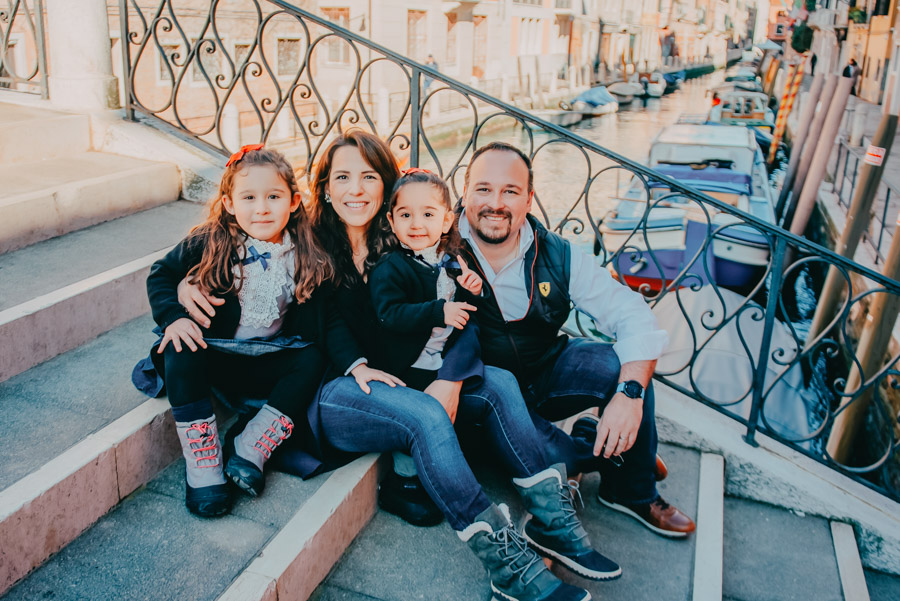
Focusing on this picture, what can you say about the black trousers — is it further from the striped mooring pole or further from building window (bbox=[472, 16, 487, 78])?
building window (bbox=[472, 16, 487, 78])

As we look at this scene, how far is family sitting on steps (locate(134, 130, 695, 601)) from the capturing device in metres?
2.10

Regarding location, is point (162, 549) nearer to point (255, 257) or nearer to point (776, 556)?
point (255, 257)

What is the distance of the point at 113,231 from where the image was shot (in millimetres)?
3402

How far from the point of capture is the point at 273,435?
2.18 meters

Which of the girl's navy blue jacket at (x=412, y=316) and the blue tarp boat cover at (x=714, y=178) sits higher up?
the girl's navy blue jacket at (x=412, y=316)

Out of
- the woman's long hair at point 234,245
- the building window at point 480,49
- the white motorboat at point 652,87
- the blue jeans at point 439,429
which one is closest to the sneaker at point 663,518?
the blue jeans at point 439,429

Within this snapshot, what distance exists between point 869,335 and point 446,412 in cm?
400

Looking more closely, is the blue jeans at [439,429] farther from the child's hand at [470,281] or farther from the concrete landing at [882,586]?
the concrete landing at [882,586]

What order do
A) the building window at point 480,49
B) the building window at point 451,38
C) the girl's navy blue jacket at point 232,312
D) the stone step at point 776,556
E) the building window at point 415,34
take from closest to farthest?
the girl's navy blue jacket at point 232,312, the stone step at point 776,556, the building window at point 415,34, the building window at point 451,38, the building window at point 480,49

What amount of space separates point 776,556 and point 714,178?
7.44 metres

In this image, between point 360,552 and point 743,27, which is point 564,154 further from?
point 743,27

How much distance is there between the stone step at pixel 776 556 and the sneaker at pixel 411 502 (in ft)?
3.86

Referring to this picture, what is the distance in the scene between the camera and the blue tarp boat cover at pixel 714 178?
8.95 metres

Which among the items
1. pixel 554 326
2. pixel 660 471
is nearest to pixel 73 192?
pixel 554 326
